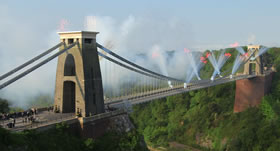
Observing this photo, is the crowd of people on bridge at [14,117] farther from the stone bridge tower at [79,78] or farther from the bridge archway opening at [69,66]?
the bridge archway opening at [69,66]

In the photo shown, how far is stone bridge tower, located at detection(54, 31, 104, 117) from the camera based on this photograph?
91.1 feet

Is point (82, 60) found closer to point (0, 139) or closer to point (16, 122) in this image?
point (16, 122)

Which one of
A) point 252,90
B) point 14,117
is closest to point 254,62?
point 252,90

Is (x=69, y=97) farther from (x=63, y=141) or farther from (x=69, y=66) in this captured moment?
(x=63, y=141)

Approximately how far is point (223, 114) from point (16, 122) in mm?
44686

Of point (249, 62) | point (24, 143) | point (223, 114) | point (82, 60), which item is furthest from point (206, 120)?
point (24, 143)

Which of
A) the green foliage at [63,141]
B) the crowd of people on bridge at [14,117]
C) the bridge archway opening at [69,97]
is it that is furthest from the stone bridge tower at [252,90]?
the crowd of people on bridge at [14,117]

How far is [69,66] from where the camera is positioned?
30.3m

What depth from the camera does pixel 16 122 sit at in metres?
25.9

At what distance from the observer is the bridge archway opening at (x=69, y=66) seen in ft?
98.8

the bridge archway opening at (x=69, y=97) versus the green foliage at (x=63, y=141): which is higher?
the bridge archway opening at (x=69, y=97)

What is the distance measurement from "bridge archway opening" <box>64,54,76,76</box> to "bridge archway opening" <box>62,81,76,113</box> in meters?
0.91

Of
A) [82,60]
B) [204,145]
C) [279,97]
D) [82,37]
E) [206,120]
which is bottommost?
[204,145]

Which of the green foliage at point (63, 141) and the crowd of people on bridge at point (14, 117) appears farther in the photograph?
the crowd of people on bridge at point (14, 117)
